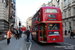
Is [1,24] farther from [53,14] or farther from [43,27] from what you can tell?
[53,14]

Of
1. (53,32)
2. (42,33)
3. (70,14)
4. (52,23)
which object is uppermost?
(70,14)

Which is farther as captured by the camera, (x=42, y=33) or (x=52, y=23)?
(x=42, y=33)

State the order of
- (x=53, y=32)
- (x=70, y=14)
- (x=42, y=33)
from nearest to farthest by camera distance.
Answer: (x=53, y=32), (x=42, y=33), (x=70, y=14)

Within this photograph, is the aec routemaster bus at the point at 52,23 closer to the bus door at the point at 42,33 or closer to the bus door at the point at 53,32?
the bus door at the point at 53,32

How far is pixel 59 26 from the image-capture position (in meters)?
12.3

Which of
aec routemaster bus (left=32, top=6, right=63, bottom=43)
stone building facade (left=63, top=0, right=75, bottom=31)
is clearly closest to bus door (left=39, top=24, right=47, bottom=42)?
aec routemaster bus (left=32, top=6, right=63, bottom=43)

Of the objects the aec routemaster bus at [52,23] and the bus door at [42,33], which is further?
the bus door at [42,33]

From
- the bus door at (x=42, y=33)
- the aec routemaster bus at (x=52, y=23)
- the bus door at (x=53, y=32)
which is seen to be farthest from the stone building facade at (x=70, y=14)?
the bus door at (x=53, y=32)

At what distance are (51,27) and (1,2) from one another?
1100 cm

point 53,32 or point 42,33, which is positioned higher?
point 53,32

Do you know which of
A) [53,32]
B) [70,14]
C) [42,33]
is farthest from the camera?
[70,14]

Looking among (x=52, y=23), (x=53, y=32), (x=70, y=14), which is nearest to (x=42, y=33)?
(x=53, y=32)

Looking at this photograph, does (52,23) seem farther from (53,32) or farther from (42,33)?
(42,33)

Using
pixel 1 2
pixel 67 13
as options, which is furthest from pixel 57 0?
pixel 1 2
